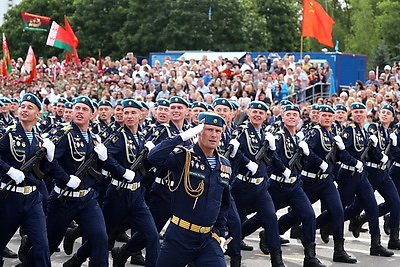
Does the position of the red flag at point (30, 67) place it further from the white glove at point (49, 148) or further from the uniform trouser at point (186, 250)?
the uniform trouser at point (186, 250)

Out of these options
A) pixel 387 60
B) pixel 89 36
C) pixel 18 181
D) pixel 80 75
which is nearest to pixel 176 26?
pixel 89 36

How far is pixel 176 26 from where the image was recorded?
46062 mm

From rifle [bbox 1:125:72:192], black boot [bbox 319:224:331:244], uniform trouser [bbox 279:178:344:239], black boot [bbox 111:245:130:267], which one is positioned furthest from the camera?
black boot [bbox 319:224:331:244]

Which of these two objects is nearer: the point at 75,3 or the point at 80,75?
the point at 80,75

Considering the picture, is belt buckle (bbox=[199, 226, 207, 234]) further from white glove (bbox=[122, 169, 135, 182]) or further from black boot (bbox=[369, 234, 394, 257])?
black boot (bbox=[369, 234, 394, 257])

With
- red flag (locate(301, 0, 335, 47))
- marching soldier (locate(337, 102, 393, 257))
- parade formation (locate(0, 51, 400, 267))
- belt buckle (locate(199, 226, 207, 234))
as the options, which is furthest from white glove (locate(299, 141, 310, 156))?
red flag (locate(301, 0, 335, 47))

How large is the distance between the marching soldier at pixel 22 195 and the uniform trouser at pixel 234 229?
2293 mm

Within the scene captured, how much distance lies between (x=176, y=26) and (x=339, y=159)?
116ft

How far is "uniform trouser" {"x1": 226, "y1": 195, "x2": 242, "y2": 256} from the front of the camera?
9.44 meters

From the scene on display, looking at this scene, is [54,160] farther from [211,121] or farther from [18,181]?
[211,121]

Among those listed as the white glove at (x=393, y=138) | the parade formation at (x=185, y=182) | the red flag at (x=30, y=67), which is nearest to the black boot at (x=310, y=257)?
the parade formation at (x=185, y=182)

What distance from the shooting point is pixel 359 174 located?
36.9 ft

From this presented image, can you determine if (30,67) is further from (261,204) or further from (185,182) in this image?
(185,182)

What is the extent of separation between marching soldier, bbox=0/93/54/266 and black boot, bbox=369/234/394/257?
5.01 m
